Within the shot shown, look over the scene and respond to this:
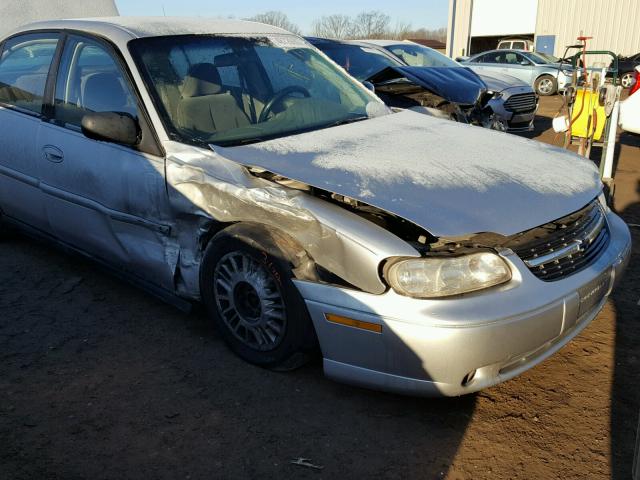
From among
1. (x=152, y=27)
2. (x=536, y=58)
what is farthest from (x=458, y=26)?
(x=152, y=27)

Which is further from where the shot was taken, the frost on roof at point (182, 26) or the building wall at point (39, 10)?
the building wall at point (39, 10)

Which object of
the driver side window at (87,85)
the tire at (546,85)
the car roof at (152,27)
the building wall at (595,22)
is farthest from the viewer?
the building wall at (595,22)

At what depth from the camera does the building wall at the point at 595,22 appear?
28.2 metres

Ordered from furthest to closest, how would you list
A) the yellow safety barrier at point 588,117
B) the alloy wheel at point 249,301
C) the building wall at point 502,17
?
the building wall at point 502,17 < the yellow safety barrier at point 588,117 < the alloy wheel at point 249,301

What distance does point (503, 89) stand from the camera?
9.48 m

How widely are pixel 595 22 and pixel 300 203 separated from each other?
3163cm

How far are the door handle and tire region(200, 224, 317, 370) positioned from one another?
52.9 inches

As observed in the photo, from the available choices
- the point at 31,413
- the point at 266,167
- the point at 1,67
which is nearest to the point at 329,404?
the point at 266,167

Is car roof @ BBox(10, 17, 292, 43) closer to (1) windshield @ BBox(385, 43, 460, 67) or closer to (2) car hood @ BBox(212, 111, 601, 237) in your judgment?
(2) car hood @ BBox(212, 111, 601, 237)

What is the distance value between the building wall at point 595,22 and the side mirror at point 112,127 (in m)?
30.3

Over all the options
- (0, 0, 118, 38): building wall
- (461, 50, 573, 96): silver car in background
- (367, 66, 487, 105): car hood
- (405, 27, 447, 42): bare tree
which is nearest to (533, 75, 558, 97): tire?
(461, 50, 573, 96): silver car in background

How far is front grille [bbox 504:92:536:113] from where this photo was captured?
30.7ft

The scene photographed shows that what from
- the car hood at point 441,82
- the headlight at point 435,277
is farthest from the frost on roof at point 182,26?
the car hood at point 441,82

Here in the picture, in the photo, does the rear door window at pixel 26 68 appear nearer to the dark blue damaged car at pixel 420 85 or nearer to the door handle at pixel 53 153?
the door handle at pixel 53 153
